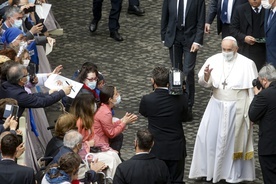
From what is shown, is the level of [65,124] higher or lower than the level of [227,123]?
higher

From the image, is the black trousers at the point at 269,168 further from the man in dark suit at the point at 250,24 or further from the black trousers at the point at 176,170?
the man in dark suit at the point at 250,24

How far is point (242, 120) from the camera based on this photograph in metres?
13.7

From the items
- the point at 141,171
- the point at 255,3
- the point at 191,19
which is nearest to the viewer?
the point at 141,171

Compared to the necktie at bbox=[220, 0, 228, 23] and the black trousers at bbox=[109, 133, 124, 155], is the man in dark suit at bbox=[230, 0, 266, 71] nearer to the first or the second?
the necktie at bbox=[220, 0, 228, 23]

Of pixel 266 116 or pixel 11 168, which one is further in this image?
pixel 266 116

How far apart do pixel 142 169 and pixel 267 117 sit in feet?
7.72

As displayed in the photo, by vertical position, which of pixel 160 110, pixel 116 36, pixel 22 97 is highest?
pixel 22 97

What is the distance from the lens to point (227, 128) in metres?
13.6

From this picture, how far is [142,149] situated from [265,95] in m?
2.18

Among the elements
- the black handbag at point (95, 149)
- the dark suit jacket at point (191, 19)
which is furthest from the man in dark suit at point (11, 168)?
the dark suit jacket at point (191, 19)

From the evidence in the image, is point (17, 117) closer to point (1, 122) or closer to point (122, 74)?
point (1, 122)

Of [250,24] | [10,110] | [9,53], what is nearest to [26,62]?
[9,53]

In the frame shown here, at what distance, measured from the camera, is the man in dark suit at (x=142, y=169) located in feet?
35.7

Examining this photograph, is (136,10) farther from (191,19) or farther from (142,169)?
(142,169)
